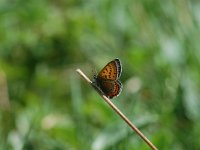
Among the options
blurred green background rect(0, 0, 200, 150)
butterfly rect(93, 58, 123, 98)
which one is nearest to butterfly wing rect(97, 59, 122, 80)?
butterfly rect(93, 58, 123, 98)

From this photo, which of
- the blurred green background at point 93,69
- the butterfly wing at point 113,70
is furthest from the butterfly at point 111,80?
the blurred green background at point 93,69

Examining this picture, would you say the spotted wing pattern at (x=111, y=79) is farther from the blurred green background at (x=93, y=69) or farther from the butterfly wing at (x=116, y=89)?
the blurred green background at (x=93, y=69)

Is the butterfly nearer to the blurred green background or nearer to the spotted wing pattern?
the spotted wing pattern

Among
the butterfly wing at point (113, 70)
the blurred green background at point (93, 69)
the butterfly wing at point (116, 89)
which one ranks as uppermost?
the blurred green background at point (93, 69)

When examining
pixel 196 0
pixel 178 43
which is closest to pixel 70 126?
pixel 178 43

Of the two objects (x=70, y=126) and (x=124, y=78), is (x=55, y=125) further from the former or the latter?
(x=124, y=78)

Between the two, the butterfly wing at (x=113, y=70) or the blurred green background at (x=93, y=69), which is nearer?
the butterfly wing at (x=113, y=70)

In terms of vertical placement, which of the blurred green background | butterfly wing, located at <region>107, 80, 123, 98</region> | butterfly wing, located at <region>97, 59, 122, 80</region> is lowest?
butterfly wing, located at <region>107, 80, 123, 98</region>
